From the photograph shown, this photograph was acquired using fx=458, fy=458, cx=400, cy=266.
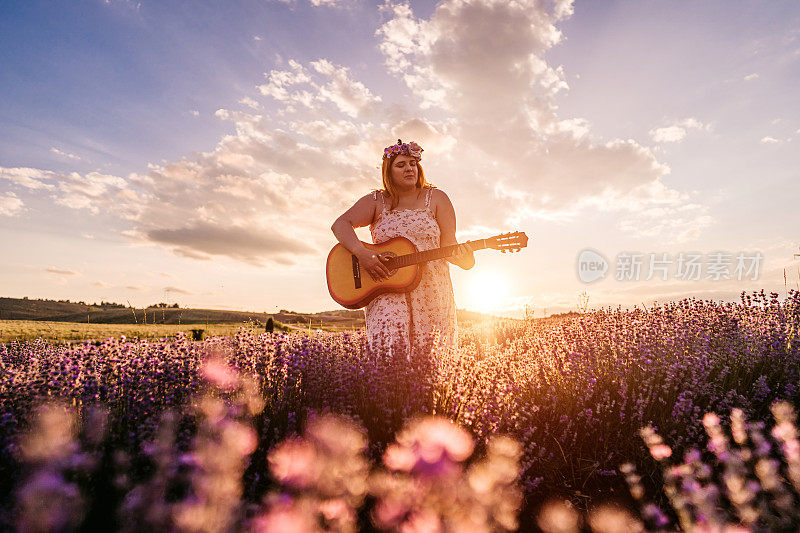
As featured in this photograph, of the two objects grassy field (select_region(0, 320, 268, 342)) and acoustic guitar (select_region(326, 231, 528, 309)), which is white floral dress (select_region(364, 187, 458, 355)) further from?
grassy field (select_region(0, 320, 268, 342))

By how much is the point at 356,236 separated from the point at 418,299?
2.74 ft

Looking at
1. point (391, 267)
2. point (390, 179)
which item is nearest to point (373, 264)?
point (391, 267)

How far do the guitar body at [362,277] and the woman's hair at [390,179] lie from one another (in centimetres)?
44

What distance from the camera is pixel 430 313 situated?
4.02 meters

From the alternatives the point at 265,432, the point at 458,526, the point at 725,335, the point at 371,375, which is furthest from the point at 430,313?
the point at 458,526

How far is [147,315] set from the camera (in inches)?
852

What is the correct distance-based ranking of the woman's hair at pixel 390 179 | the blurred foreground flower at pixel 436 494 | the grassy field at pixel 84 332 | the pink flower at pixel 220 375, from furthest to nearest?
the grassy field at pixel 84 332, the woman's hair at pixel 390 179, the pink flower at pixel 220 375, the blurred foreground flower at pixel 436 494

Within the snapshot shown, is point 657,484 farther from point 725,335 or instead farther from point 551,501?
point 725,335

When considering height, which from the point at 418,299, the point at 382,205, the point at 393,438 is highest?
the point at 382,205

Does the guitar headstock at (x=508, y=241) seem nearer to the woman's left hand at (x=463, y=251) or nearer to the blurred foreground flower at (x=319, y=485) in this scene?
the woman's left hand at (x=463, y=251)

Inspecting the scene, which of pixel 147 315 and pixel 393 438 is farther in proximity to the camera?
pixel 147 315

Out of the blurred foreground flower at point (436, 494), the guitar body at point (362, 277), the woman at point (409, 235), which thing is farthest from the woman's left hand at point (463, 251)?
the blurred foreground flower at point (436, 494)

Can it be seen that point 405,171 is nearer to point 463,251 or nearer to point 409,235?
point 409,235

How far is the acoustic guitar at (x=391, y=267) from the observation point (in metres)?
4.01
